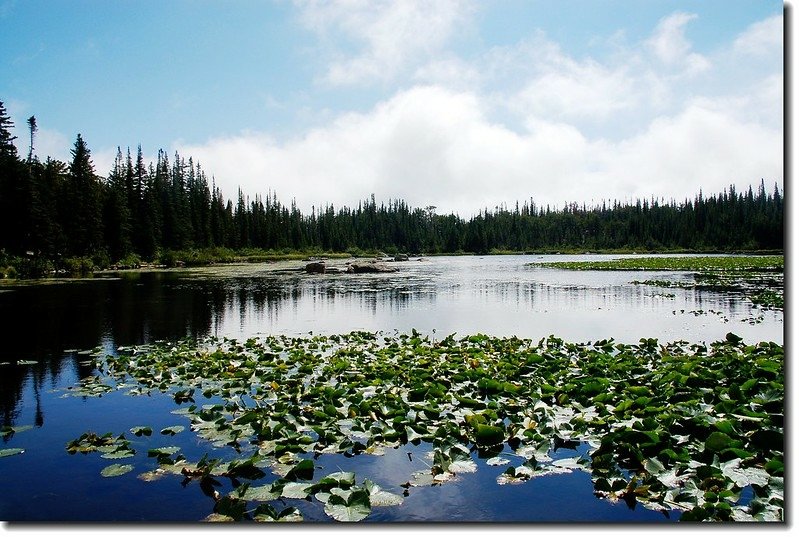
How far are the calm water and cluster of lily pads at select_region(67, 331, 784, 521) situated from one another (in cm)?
21

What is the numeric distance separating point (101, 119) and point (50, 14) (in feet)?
6.97

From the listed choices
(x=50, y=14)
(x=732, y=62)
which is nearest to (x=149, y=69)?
(x=50, y=14)

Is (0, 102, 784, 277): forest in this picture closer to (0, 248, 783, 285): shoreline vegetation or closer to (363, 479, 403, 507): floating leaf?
(0, 248, 783, 285): shoreline vegetation

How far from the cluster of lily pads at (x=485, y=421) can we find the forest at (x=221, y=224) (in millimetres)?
2228

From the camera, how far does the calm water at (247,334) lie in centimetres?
421

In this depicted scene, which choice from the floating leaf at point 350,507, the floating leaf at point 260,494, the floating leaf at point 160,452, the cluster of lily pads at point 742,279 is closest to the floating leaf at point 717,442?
the floating leaf at point 350,507

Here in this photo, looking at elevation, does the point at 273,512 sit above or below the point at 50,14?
below

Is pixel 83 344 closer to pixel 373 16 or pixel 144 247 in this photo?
pixel 373 16

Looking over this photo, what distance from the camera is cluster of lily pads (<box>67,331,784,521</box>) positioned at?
425 centimetres

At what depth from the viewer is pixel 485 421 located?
5.71 m

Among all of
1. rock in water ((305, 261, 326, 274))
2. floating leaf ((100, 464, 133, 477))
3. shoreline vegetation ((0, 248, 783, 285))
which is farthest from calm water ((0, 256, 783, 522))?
rock in water ((305, 261, 326, 274))

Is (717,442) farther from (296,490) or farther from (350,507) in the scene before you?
(296,490)

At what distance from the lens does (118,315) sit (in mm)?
16578

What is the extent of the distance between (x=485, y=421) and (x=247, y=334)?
866cm
